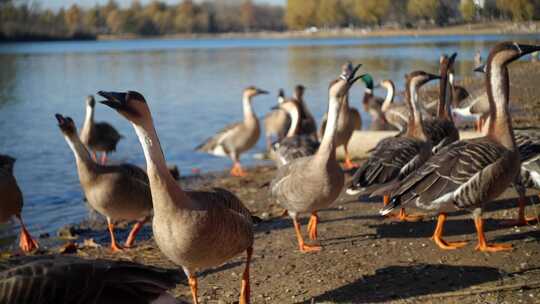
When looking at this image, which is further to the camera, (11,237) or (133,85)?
(133,85)

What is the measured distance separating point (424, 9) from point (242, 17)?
420ft

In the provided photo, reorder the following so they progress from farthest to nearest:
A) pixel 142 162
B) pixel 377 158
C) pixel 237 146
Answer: pixel 142 162, pixel 237 146, pixel 377 158

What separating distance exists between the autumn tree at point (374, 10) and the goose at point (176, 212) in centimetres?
733

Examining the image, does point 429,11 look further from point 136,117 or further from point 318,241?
point 136,117

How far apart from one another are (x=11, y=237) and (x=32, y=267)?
6070mm

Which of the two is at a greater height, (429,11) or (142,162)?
(429,11)

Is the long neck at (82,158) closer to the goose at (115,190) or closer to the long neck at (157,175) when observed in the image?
the goose at (115,190)

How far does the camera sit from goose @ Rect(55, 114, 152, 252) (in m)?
7.89

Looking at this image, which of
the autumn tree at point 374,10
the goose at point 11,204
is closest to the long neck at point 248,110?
the autumn tree at point 374,10

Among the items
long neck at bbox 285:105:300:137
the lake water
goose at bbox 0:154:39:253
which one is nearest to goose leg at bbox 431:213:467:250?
the lake water

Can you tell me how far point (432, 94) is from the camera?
1609 cm

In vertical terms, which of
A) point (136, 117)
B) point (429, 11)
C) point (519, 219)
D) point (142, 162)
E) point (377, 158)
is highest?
point (429, 11)

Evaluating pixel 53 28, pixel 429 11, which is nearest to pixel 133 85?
pixel 429 11

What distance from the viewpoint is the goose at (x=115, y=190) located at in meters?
7.89
